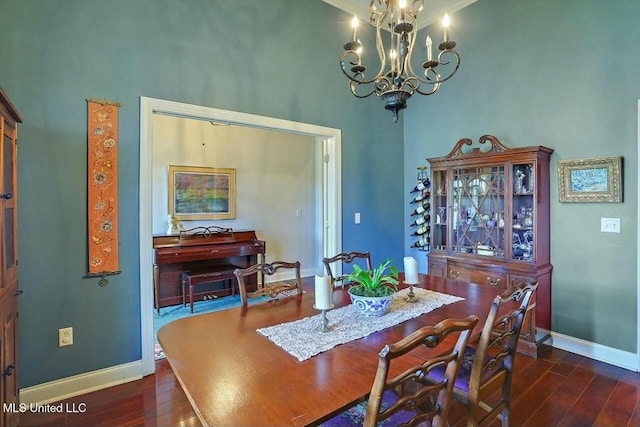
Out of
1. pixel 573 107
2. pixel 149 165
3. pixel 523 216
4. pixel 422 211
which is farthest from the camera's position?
pixel 422 211

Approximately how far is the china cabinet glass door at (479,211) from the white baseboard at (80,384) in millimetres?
2935

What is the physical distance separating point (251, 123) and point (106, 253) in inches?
58.7

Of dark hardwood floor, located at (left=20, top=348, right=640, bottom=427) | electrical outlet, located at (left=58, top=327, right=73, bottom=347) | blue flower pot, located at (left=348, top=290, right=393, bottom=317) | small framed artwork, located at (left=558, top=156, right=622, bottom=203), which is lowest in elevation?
dark hardwood floor, located at (left=20, top=348, right=640, bottom=427)

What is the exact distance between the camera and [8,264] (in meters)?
1.63

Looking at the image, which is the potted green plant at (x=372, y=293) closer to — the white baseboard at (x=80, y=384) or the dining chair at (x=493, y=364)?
the dining chair at (x=493, y=364)

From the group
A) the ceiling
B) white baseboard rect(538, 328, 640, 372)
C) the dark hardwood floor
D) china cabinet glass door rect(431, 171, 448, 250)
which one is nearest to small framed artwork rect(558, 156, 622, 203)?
china cabinet glass door rect(431, 171, 448, 250)

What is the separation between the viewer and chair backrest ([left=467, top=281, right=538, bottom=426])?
131cm

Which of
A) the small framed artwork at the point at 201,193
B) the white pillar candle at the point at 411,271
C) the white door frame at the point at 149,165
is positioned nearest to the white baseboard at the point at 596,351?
the white pillar candle at the point at 411,271

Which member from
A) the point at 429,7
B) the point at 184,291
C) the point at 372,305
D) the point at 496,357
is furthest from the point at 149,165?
the point at 429,7

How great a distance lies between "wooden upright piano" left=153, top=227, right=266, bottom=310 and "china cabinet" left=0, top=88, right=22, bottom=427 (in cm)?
227

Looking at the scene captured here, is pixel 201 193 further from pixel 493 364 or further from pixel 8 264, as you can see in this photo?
pixel 493 364

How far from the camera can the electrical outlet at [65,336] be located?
221 centimetres

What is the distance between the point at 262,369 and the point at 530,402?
1.95 m

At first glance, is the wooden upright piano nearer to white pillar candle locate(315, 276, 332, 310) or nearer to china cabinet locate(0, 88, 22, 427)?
china cabinet locate(0, 88, 22, 427)
